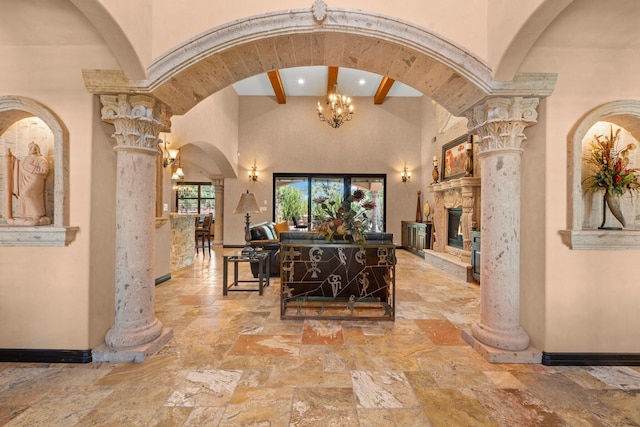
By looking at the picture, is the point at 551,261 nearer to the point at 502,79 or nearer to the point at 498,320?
the point at 498,320

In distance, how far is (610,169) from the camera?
7.66ft

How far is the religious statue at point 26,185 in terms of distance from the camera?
2332 mm

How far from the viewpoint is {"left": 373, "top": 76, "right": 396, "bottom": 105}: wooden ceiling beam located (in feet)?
26.0

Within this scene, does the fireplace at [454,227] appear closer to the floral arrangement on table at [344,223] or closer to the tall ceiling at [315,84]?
the floral arrangement on table at [344,223]

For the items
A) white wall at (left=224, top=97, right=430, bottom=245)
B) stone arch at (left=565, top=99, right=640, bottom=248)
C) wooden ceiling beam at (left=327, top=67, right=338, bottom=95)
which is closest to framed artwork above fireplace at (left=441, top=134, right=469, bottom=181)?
white wall at (left=224, top=97, right=430, bottom=245)

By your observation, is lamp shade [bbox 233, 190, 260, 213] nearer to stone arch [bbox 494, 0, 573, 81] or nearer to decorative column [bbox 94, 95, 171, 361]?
decorative column [bbox 94, 95, 171, 361]

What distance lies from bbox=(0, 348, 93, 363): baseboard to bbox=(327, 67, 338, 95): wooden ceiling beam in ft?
24.1

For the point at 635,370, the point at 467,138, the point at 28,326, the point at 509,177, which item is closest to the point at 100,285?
the point at 28,326

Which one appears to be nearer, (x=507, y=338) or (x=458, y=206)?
(x=507, y=338)

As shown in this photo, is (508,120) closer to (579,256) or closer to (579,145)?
(579,145)

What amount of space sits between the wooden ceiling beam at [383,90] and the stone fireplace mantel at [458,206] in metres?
3.27

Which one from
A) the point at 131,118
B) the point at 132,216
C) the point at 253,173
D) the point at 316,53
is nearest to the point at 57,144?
the point at 131,118

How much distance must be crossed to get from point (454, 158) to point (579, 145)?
4.54 meters

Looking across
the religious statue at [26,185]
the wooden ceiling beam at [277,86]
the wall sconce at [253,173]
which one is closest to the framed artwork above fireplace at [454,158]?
the wooden ceiling beam at [277,86]
